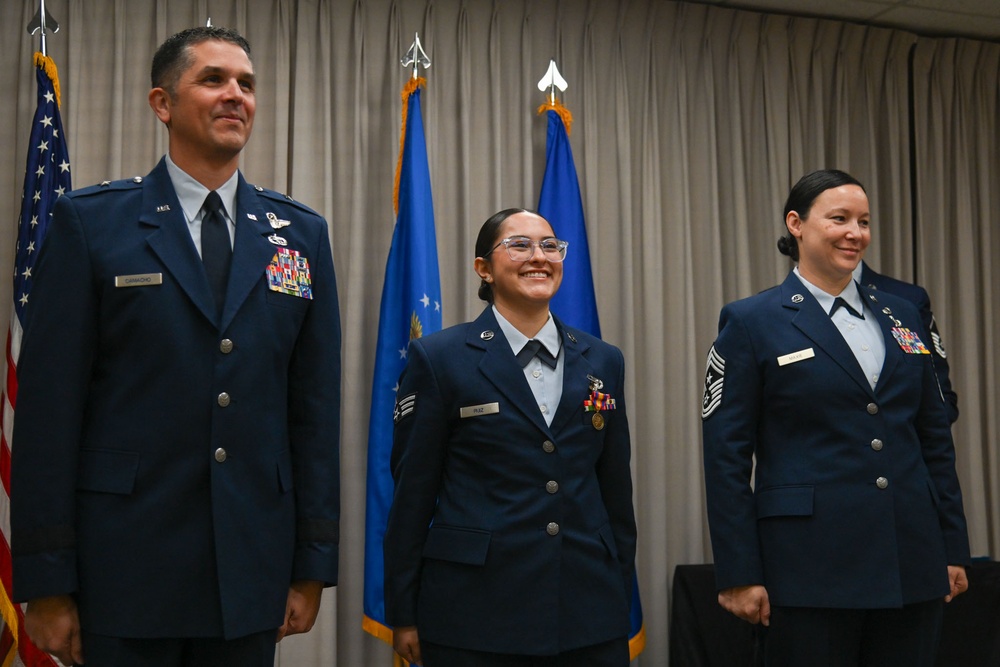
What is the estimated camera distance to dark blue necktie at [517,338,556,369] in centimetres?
228

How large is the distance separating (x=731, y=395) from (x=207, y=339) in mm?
1322

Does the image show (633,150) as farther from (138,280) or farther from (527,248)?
(138,280)

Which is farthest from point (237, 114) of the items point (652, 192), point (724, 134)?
point (724, 134)

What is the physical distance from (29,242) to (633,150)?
2612mm

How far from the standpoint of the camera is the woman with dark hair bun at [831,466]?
7.41 feet

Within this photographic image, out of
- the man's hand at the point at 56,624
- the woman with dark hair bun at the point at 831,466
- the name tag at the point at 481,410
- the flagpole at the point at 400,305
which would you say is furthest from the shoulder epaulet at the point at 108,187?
the flagpole at the point at 400,305

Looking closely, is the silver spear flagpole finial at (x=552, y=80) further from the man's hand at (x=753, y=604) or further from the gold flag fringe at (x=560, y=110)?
the man's hand at (x=753, y=604)

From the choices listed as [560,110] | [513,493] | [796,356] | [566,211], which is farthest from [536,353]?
[560,110]

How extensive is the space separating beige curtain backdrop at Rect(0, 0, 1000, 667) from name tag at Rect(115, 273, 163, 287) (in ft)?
7.86

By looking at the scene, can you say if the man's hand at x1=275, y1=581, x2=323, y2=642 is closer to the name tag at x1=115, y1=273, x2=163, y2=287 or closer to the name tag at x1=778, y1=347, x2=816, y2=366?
the name tag at x1=115, y1=273, x2=163, y2=287

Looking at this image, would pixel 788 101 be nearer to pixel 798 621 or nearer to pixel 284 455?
pixel 798 621

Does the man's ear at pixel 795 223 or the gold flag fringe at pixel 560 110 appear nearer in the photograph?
the man's ear at pixel 795 223

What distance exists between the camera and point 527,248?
2.35 m

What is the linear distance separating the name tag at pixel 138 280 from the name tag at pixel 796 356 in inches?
58.0
